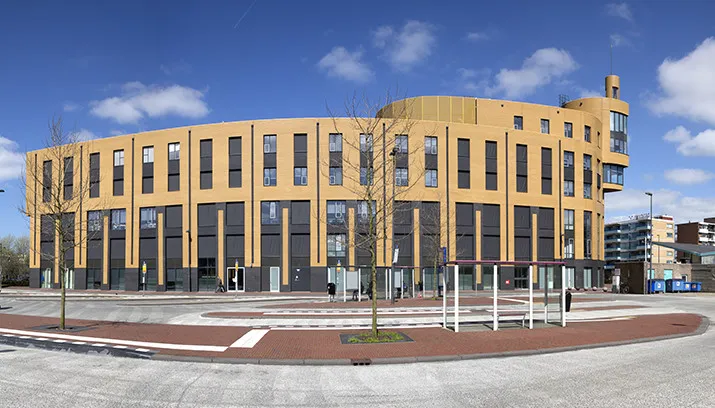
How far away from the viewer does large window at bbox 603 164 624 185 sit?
227 ft

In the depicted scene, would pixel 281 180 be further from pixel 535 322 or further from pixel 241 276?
→ pixel 535 322

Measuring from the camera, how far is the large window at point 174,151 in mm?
56656

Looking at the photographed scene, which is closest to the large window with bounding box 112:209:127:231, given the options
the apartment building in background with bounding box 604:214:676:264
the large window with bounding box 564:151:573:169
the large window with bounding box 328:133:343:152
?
the large window with bounding box 328:133:343:152

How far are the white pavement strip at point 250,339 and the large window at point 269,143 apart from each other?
121ft

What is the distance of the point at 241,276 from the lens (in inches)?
2104

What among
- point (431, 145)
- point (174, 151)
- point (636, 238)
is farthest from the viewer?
point (636, 238)

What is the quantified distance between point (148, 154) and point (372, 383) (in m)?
54.0

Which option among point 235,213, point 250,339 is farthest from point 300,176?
point 250,339

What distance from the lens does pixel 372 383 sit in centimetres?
1056

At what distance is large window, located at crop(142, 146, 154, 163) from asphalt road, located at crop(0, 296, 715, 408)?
1853 inches

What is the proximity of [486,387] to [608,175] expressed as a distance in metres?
67.3

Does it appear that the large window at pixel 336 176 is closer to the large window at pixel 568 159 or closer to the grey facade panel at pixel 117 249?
the grey facade panel at pixel 117 249

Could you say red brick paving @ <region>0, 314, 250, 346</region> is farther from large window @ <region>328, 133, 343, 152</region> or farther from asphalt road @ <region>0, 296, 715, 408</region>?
large window @ <region>328, 133, 343, 152</region>

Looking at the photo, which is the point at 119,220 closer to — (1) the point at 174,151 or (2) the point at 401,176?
(1) the point at 174,151
